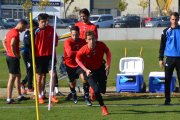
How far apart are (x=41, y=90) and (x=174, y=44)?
320 cm

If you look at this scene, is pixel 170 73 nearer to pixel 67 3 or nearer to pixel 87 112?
pixel 87 112

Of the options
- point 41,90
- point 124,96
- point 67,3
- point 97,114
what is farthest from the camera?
point 67,3

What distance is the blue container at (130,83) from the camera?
1445 cm

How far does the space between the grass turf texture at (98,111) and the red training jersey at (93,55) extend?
901 mm

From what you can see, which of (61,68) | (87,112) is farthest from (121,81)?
(87,112)

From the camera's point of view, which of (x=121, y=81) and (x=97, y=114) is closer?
(x=97, y=114)

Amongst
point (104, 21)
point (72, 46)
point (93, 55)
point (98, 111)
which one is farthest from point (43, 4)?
point (98, 111)

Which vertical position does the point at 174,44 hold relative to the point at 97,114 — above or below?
above

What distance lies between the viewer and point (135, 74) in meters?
14.7

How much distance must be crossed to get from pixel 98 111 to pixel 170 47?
2077 millimetres

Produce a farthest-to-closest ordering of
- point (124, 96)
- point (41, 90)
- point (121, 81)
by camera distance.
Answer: point (121, 81)
point (124, 96)
point (41, 90)

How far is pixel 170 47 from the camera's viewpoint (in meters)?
11.5

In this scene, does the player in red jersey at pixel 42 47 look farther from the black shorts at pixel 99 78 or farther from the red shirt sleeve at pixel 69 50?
the black shorts at pixel 99 78

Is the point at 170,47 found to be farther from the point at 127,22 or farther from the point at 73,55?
the point at 127,22
